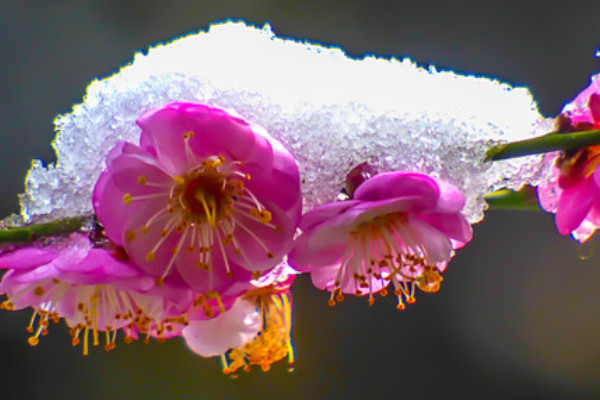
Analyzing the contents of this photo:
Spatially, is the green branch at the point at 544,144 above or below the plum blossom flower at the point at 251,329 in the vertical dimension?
above

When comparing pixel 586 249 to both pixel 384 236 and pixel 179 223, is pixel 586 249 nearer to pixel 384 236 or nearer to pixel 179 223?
pixel 384 236

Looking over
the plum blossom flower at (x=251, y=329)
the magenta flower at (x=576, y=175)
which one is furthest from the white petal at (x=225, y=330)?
the magenta flower at (x=576, y=175)

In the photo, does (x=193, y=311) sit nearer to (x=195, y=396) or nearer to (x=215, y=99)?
(x=215, y=99)

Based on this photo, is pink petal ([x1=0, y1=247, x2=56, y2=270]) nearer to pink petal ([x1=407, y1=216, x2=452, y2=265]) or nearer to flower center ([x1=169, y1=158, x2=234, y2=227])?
flower center ([x1=169, y1=158, x2=234, y2=227])

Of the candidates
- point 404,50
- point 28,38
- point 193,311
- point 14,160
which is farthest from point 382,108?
point 28,38

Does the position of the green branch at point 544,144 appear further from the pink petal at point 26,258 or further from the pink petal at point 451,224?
the pink petal at point 26,258

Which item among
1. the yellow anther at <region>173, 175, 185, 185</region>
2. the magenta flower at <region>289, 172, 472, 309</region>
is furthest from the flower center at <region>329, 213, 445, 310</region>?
the yellow anther at <region>173, 175, 185, 185</region>
